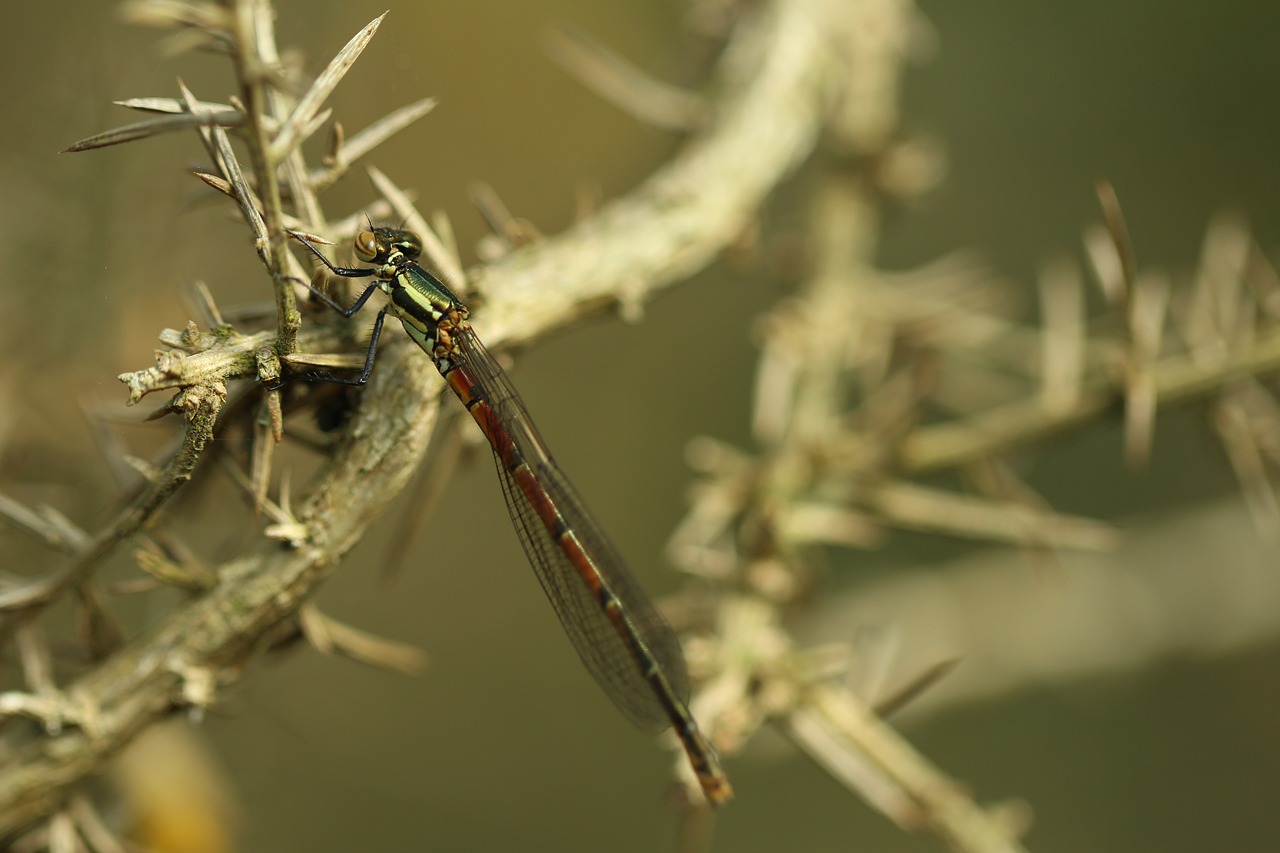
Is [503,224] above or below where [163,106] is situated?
below

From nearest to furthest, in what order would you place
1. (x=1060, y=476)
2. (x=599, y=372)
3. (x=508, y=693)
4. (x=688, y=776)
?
(x=688, y=776) < (x=508, y=693) < (x=599, y=372) < (x=1060, y=476)

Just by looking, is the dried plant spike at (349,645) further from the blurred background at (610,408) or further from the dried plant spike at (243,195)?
the dried plant spike at (243,195)

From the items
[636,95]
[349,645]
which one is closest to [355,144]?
[349,645]

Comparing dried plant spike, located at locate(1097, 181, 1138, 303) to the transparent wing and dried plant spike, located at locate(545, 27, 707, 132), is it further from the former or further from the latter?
the transparent wing

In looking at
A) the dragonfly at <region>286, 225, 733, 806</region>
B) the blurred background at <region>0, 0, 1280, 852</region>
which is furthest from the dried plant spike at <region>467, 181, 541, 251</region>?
the blurred background at <region>0, 0, 1280, 852</region>

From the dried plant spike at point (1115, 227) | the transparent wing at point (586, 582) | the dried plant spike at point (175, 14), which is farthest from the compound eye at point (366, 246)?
the dried plant spike at point (1115, 227)

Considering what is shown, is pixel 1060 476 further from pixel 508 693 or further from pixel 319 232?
pixel 319 232

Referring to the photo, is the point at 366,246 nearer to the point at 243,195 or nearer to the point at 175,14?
the point at 243,195

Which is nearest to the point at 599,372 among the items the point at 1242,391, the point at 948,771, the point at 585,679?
the point at 585,679
